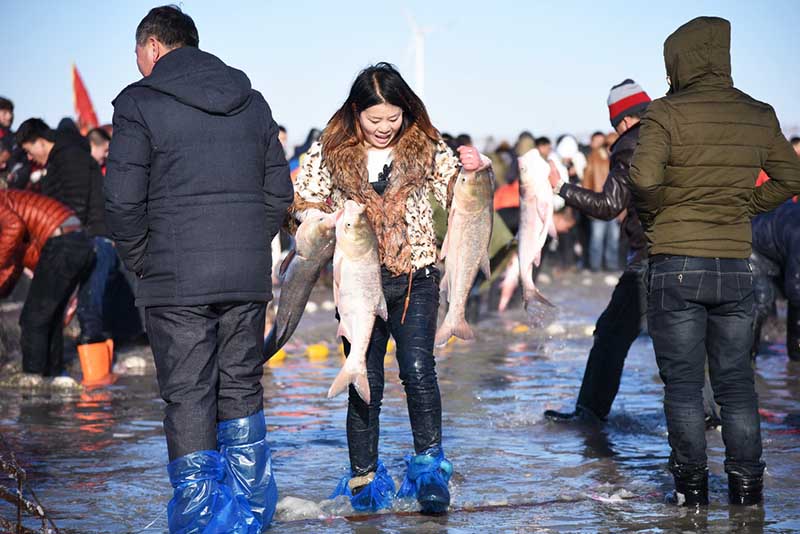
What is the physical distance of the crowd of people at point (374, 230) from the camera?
4.79 metres

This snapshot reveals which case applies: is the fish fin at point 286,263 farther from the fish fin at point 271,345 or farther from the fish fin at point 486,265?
the fish fin at point 486,265

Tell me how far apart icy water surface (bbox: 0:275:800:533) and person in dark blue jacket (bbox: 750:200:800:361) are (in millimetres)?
451

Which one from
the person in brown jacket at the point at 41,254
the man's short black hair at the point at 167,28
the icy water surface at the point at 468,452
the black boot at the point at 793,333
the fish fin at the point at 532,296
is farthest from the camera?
the black boot at the point at 793,333

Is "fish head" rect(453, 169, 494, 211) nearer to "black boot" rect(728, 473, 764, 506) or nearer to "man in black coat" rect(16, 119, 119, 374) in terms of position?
"black boot" rect(728, 473, 764, 506)

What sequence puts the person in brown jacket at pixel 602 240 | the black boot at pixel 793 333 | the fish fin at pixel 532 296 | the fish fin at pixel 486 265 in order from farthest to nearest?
the person in brown jacket at pixel 602 240 < the black boot at pixel 793 333 < the fish fin at pixel 532 296 < the fish fin at pixel 486 265

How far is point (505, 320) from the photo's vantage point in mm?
14414

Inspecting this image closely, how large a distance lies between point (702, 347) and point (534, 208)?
1.51 m

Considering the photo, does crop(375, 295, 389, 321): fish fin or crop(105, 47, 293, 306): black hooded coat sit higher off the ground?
crop(105, 47, 293, 306): black hooded coat

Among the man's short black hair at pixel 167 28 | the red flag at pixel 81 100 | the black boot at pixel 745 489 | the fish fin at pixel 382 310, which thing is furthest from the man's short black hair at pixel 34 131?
the red flag at pixel 81 100

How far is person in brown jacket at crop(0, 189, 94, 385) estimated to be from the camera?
30.2ft

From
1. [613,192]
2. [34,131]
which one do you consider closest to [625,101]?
[613,192]

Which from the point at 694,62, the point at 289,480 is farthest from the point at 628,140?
the point at 289,480

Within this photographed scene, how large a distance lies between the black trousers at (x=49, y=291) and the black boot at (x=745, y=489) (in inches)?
221

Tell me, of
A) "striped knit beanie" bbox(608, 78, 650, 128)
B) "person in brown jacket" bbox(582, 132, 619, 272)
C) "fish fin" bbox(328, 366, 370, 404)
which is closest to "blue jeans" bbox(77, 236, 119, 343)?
"striped knit beanie" bbox(608, 78, 650, 128)
